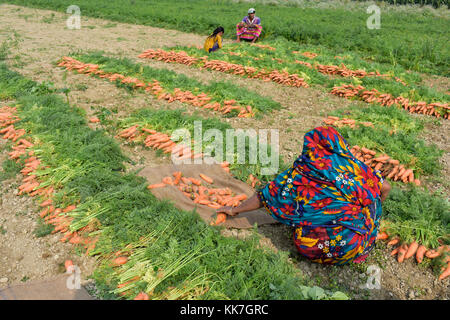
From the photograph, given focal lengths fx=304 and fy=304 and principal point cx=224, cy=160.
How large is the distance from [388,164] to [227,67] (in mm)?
4515

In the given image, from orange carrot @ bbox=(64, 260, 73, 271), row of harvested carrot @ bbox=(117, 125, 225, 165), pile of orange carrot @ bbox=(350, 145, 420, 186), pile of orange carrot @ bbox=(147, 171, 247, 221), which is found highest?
row of harvested carrot @ bbox=(117, 125, 225, 165)

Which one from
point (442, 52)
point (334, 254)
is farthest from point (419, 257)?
point (442, 52)

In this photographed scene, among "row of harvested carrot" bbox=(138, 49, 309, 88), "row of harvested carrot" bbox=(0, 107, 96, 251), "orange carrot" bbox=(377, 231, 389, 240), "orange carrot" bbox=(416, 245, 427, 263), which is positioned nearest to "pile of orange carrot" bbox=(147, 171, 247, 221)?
"row of harvested carrot" bbox=(0, 107, 96, 251)

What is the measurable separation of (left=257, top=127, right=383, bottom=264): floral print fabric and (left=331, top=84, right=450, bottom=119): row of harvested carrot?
3692 mm

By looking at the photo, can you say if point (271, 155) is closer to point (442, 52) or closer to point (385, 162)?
point (385, 162)

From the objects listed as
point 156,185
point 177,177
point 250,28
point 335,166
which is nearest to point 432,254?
point 335,166

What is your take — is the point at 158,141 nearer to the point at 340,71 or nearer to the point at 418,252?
the point at 418,252

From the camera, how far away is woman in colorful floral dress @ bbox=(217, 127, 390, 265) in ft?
7.72

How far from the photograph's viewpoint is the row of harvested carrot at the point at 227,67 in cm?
670

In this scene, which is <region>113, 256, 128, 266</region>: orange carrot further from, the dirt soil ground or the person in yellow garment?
the person in yellow garment

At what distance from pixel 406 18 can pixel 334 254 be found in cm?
1715

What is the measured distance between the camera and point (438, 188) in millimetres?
3674
